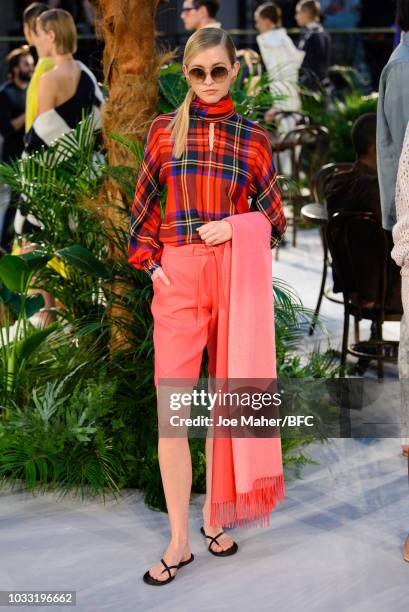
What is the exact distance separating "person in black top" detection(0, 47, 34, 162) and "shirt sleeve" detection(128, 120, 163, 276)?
501 cm

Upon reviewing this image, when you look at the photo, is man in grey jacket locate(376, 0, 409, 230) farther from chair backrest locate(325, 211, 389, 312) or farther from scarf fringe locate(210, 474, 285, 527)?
scarf fringe locate(210, 474, 285, 527)

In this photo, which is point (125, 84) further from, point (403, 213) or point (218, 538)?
point (218, 538)

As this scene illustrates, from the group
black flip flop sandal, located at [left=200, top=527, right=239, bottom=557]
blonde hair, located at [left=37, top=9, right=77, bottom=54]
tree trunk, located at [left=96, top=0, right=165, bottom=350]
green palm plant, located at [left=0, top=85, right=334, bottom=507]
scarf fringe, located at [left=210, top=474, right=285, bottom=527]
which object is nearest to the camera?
scarf fringe, located at [left=210, top=474, right=285, bottom=527]

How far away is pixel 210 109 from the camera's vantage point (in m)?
3.40

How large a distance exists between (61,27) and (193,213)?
9.60 feet

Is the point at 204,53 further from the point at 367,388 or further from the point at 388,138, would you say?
the point at 367,388

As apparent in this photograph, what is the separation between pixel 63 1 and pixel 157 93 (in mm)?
11084

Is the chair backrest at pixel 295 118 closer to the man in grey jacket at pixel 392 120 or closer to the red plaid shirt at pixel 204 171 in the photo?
the man in grey jacket at pixel 392 120

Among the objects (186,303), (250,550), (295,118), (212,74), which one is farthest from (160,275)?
(295,118)

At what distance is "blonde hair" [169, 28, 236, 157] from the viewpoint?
335 cm

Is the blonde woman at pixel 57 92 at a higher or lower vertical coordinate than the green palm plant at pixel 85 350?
higher

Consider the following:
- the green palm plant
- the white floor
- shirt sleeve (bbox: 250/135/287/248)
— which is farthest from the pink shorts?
the green palm plant

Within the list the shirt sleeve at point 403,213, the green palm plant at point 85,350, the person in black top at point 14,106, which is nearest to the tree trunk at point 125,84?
the green palm plant at point 85,350

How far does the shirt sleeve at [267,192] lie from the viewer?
11.4 feet
